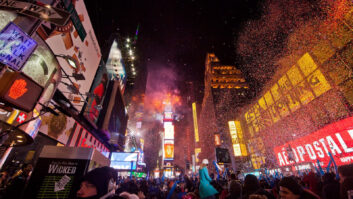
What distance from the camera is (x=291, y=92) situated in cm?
2239

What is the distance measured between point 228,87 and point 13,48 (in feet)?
167

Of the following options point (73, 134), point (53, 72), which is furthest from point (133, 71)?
point (53, 72)

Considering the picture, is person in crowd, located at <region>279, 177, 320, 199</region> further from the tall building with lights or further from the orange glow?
the tall building with lights

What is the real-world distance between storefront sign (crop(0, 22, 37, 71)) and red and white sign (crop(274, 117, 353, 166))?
20.4 meters

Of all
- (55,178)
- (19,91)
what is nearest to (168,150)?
(19,91)

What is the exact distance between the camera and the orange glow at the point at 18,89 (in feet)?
15.6

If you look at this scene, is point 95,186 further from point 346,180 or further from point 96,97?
point 96,97

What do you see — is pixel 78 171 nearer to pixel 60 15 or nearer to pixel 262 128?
pixel 60 15

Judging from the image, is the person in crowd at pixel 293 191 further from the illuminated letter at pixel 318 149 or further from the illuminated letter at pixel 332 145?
the illuminated letter at pixel 318 149

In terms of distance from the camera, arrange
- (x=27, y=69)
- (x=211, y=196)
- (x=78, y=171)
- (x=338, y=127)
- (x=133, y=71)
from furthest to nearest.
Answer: (x=133, y=71), (x=338, y=127), (x=27, y=69), (x=211, y=196), (x=78, y=171)

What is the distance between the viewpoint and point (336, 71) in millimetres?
15633

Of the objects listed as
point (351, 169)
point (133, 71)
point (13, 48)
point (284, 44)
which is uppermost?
point (133, 71)

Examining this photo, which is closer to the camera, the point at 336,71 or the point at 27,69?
the point at 27,69

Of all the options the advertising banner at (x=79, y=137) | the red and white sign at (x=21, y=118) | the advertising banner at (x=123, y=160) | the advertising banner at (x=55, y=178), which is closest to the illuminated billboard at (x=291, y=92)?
the advertising banner at (x=55, y=178)
